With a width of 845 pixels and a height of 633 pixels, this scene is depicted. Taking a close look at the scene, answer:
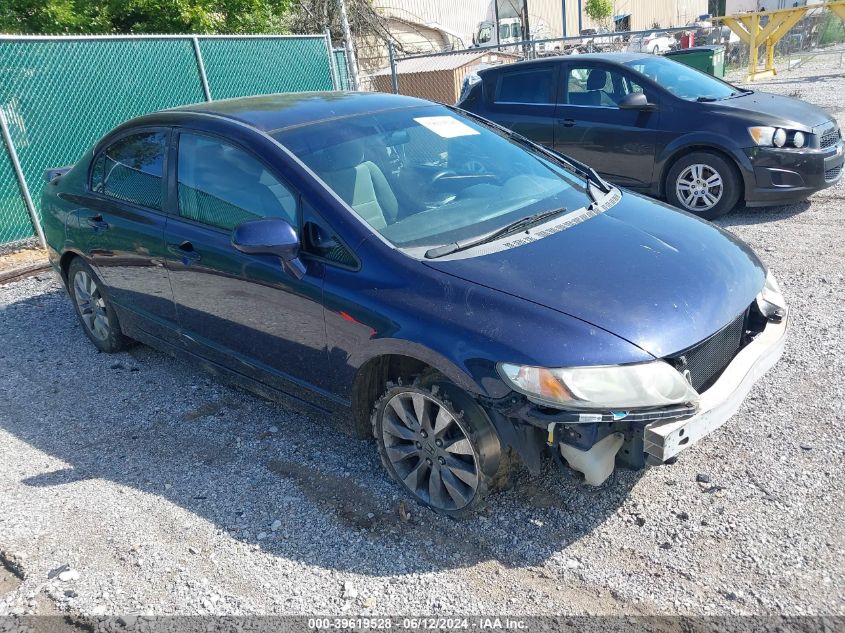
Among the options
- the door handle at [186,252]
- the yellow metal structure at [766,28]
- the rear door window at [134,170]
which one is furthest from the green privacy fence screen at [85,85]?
the yellow metal structure at [766,28]

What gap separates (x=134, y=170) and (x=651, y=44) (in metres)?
28.2

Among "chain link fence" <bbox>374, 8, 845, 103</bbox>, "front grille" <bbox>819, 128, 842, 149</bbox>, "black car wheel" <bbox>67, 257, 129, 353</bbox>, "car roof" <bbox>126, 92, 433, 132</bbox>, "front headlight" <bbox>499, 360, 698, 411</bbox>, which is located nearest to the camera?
"front headlight" <bbox>499, 360, 698, 411</bbox>

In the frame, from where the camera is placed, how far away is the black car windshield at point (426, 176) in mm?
3311

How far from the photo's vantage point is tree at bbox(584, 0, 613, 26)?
132ft

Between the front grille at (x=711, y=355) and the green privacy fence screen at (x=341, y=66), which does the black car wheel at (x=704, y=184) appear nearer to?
the front grille at (x=711, y=355)

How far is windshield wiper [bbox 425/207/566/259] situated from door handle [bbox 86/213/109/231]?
8.56 ft

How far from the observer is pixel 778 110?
22.5 feet

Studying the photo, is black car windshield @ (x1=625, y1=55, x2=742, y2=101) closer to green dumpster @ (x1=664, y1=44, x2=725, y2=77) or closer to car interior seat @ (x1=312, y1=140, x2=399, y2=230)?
car interior seat @ (x1=312, y1=140, x2=399, y2=230)

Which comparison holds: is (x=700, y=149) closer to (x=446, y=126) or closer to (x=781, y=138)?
(x=781, y=138)

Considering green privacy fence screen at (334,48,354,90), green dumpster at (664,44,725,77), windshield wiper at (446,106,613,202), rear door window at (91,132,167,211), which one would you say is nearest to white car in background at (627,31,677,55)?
green dumpster at (664,44,725,77)

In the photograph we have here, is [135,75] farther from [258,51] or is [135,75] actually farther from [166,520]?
[166,520]

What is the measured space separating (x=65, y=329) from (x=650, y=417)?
16.7 feet

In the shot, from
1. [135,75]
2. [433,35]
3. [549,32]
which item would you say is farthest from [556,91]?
[549,32]

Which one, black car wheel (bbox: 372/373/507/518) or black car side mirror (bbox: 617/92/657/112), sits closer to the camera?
black car wheel (bbox: 372/373/507/518)
